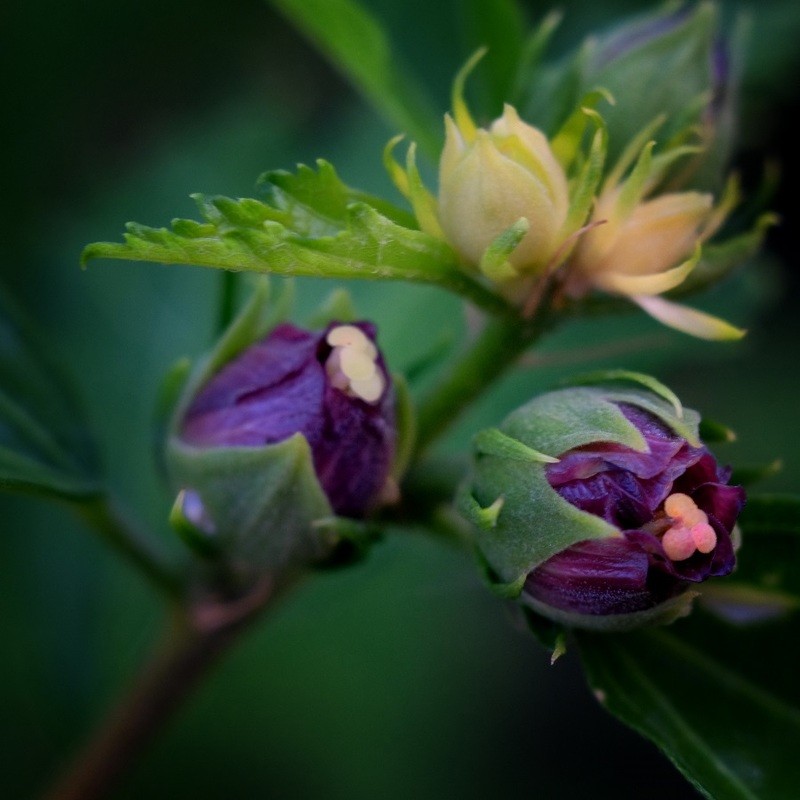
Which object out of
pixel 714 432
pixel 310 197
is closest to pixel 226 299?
pixel 310 197

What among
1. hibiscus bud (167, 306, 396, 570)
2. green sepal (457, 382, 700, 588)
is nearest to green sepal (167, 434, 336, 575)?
hibiscus bud (167, 306, 396, 570)

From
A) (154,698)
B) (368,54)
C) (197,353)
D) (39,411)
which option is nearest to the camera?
(368,54)

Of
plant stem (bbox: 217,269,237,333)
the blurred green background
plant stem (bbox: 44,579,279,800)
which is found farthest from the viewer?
the blurred green background

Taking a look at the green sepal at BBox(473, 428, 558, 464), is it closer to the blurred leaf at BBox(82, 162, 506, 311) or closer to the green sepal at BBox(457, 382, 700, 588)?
the green sepal at BBox(457, 382, 700, 588)

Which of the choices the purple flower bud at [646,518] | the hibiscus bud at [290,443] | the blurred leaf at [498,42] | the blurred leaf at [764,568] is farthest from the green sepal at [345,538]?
the blurred leaf at [498,42]

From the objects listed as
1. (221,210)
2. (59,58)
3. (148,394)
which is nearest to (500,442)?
(221,210)

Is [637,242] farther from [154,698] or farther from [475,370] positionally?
[154,698]

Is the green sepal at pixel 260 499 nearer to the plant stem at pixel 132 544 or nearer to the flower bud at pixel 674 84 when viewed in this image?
the plant stem at pixel 132 544
